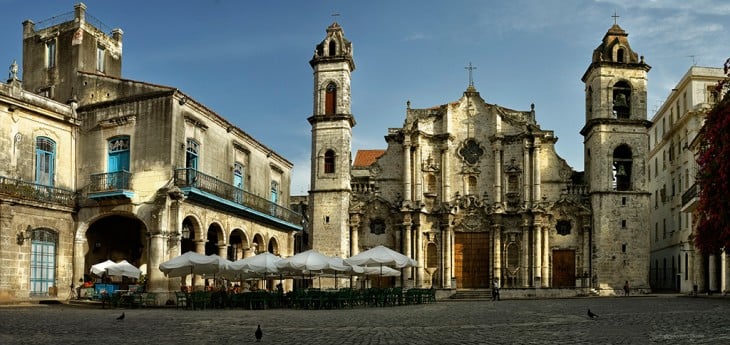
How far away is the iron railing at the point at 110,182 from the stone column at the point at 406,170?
19261mm

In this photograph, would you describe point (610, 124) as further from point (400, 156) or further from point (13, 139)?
point (13, 139)

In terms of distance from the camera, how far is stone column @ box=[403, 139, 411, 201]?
47406 mm

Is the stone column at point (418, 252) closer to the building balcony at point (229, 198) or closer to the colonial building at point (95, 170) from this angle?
the building balcony at point (229, 198)

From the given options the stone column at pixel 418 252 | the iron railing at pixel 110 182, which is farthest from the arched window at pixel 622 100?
the iron railing at pixel 110 182

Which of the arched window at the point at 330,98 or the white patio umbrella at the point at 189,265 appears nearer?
the white patio umbrella at the point at 189,265

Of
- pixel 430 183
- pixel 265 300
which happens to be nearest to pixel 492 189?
pixel 430 183

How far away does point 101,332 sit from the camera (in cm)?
1678

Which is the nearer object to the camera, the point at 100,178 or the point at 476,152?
the point at 100,178

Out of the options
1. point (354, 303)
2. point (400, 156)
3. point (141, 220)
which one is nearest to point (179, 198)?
point (141, 220)

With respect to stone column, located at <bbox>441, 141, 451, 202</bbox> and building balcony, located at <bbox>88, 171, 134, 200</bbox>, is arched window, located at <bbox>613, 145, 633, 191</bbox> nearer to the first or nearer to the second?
stone column, located at <bbox>441, 141, 451, 202</bbox>

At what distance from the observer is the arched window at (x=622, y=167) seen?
45.9m

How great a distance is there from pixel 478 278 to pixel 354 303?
17371 mm

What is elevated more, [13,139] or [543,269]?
[13,139]

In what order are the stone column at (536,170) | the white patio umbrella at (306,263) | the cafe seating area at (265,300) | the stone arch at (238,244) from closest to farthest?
the cafe seating area at (265,300) < the white patio umbrella at (306,263) < the stone arch at (238,244) < the stone column at (536,170)
